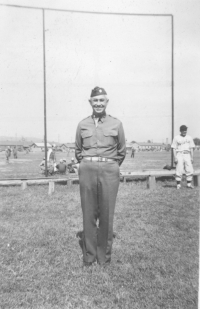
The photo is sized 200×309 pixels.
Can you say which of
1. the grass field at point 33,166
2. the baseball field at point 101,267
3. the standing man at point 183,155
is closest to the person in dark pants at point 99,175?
the baseball field at point 101,267

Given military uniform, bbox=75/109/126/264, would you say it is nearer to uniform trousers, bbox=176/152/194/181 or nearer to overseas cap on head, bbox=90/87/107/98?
overseas cap on head, bbox=90/87/107/98

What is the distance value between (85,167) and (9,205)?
3.64 m

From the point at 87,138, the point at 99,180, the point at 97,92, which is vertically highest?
the point at 97,92

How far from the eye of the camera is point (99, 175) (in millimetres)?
3246

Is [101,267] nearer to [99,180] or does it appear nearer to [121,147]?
[99,180]

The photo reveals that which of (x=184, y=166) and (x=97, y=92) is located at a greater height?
(x=97, y=92)

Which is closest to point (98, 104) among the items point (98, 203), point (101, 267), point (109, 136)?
point (109, 136)

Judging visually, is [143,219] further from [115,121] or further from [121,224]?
[115,121]

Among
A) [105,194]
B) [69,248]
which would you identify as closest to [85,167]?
[105,194]

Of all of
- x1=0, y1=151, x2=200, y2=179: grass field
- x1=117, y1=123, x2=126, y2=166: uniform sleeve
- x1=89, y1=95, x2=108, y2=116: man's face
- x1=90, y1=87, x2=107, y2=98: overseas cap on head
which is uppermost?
x1=90, y1=87, x2=107, y2=98: overseas cap on head

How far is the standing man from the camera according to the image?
8.19 m

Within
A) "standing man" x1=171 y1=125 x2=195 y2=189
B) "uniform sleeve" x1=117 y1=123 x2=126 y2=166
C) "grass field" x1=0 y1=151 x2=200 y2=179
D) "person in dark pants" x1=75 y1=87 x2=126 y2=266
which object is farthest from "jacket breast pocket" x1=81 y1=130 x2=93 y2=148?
"grass field" x1=0 y1=151 x2=200 y2=179

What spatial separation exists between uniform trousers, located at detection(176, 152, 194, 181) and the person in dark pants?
5236mm

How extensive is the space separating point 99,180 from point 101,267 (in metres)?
0.93
